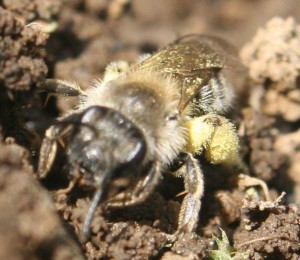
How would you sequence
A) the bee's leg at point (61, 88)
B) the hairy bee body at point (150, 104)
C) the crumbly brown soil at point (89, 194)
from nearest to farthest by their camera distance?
the crumbly brown soil at point (89, 194), the hairy bee body at point (150, 104), the bee's leg at point (61, 88)

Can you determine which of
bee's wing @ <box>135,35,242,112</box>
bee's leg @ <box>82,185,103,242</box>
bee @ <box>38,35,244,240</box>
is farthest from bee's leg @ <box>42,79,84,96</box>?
bee's leg @ <box>82,185,103,242</box>

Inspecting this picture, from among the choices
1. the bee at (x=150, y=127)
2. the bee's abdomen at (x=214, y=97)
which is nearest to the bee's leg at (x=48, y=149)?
the bee at (x=150, y=127)

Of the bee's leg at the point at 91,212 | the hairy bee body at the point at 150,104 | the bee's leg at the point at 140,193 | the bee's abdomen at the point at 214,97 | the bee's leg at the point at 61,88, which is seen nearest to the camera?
the bee's leg at the point at 91,212

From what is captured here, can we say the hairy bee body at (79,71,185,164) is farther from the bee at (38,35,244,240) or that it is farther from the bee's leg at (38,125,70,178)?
the bee's leg at (38,125,70,178)

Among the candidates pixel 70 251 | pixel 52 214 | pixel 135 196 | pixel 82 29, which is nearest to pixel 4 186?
pixel 52 214

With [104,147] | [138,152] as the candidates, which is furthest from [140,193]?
[104,147]

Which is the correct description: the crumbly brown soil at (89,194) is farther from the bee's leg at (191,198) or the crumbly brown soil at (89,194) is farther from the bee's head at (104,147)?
the bee's head at (104,147)
